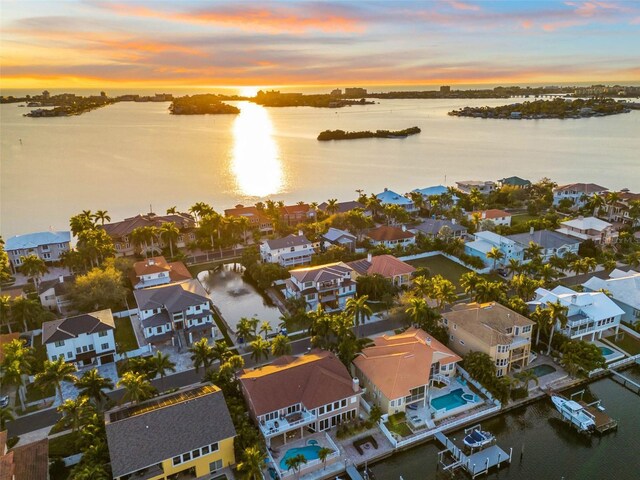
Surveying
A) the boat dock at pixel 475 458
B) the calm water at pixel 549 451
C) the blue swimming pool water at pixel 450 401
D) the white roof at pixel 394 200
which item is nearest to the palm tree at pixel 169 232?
the white roof at pixel 394 200

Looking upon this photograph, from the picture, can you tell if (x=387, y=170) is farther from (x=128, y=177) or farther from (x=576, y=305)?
(x=576, y=305)

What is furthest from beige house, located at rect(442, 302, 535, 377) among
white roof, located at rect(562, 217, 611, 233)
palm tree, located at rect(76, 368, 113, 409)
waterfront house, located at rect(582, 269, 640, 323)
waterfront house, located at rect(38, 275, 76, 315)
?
waterfront house, located at rect(38, 275, 76, 315)

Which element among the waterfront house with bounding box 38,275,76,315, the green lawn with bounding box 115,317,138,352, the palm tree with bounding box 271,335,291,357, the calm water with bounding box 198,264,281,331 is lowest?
the calm water with bounding box 198,264,281,331

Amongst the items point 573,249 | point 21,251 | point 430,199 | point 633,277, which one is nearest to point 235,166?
point 430,199

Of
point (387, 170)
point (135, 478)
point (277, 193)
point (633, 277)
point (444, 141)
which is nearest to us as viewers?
point (135, 478)

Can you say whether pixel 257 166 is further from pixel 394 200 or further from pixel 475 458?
pixel 475 458

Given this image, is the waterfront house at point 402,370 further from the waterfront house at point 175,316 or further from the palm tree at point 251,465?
the waterfront house at point 175,316

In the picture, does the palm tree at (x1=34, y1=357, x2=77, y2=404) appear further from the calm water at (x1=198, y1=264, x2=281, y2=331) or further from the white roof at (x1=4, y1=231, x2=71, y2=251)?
the white roof at (x1=4, y1=231, x2=71, y2=251)
